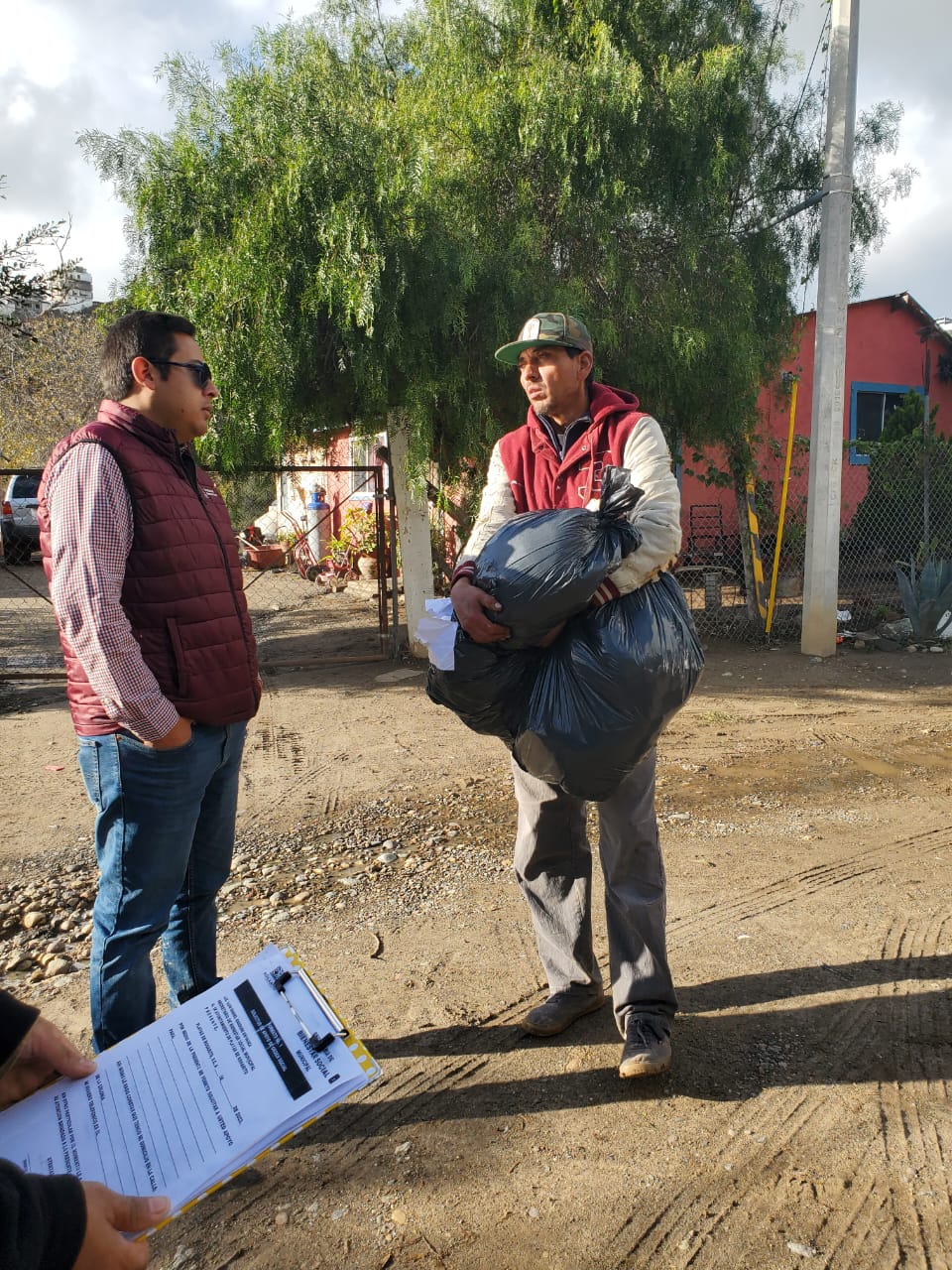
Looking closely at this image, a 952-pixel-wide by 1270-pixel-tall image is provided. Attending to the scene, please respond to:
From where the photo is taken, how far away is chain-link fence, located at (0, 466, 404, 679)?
28.5 feet

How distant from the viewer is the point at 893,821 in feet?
14.7

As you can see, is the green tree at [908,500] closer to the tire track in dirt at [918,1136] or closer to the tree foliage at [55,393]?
the tire track in dirt at [918,1136]

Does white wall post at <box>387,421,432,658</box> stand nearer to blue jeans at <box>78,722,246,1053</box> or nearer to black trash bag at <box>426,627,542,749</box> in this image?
black trash bag at <box>426,627,542,749</box>

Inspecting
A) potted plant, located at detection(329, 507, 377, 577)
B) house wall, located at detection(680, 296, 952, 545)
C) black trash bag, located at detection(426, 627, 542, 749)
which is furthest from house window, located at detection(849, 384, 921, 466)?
black trash bag, located at detection(426, 627, 542, 749)

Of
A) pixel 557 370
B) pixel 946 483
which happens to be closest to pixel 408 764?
pixel 557 370

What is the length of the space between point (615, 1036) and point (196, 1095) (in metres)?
1.67

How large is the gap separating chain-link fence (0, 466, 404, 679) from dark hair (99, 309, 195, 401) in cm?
284

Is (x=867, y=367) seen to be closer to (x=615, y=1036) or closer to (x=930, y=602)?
(x=930, y=602)

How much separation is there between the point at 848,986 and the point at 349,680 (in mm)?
5461

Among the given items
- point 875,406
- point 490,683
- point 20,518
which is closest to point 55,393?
point 20,518

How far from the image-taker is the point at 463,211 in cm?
752

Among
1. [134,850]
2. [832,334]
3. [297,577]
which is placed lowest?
[297,577]

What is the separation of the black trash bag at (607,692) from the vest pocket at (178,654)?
884 millimetres

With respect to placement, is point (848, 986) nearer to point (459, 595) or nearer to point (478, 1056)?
point (478, 1056)
